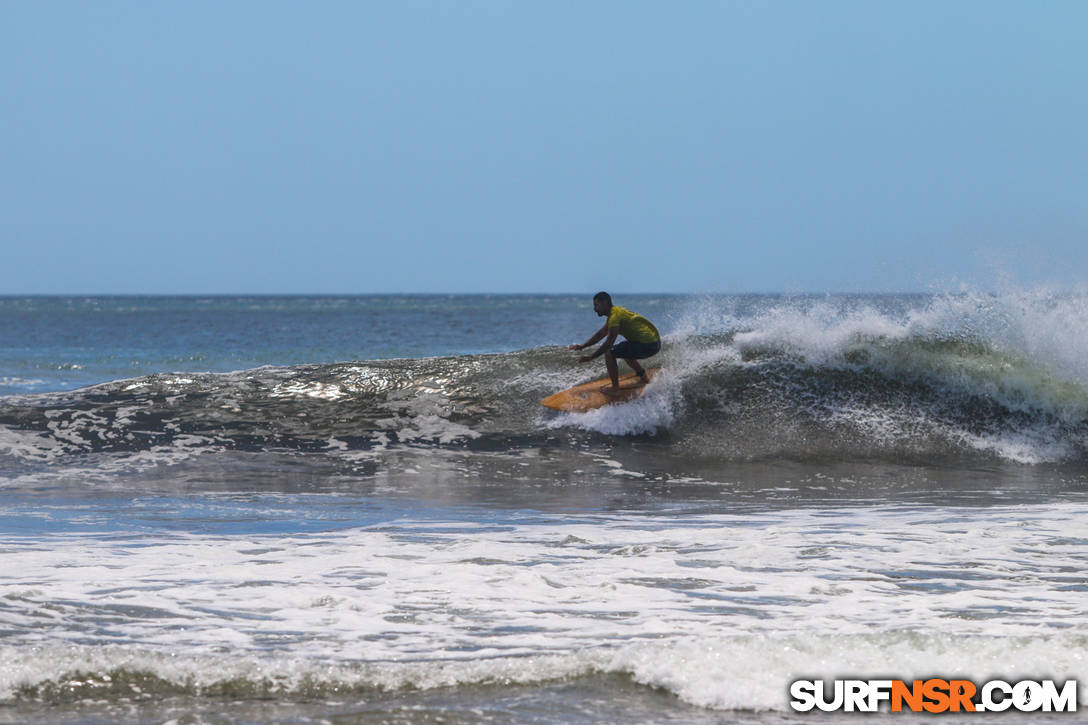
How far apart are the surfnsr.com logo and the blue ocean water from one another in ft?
0.32

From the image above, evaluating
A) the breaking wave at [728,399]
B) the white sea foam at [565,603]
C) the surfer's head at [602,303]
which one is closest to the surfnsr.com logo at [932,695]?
the white sea foam at [565,603]

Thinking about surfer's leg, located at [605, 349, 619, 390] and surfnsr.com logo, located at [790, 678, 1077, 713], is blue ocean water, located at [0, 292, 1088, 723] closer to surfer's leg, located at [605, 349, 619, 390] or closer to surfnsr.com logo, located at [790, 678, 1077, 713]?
surfnsr.com logo, located at [790, 678, 1077, 713]

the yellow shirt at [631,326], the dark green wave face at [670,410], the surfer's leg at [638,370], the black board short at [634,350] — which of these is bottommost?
the dark green wave face at [670,410]

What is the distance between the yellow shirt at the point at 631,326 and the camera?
1236 centimetres

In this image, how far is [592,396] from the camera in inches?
501

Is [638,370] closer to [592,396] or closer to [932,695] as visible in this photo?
[592,396]

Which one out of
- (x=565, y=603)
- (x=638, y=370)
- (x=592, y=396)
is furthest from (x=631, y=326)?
(x=565, y=603)

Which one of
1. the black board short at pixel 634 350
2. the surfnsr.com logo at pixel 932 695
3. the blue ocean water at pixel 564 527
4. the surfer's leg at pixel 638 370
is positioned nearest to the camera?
the surfnsr.com logo at pixel 932 695

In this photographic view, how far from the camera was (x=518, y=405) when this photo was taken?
519 inches

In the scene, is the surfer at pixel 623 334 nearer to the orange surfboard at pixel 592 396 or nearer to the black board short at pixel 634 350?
the black board short at pixel 634 350

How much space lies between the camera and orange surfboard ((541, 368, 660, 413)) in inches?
496

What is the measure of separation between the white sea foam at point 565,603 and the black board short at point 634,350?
505cm

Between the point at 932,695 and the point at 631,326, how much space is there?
847 cm

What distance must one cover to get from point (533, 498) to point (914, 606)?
424cm
